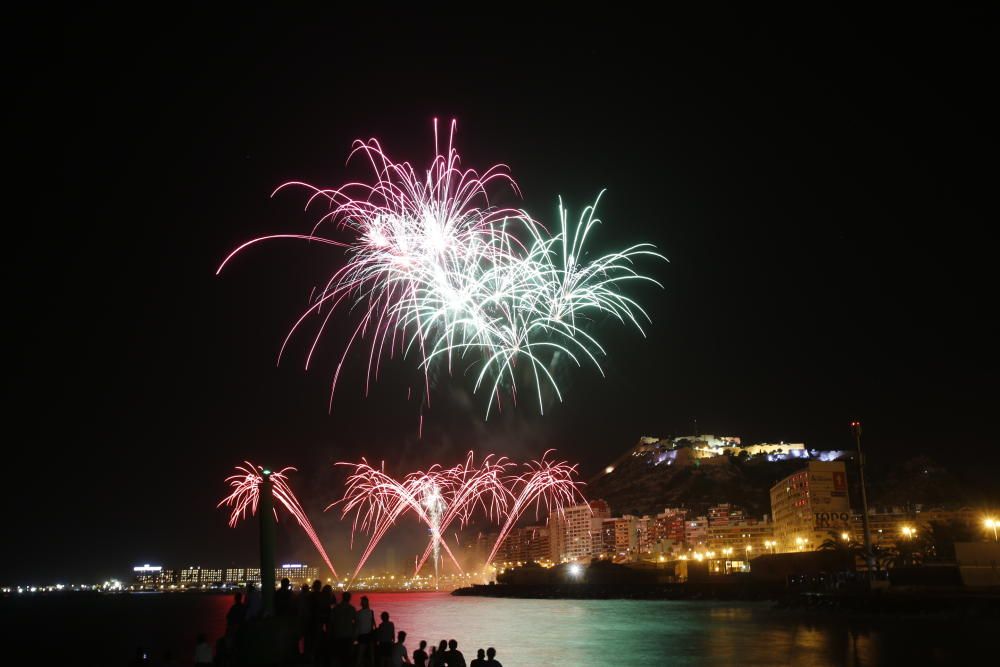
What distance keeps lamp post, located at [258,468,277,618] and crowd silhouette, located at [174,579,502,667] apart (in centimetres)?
25

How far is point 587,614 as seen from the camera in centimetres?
5738

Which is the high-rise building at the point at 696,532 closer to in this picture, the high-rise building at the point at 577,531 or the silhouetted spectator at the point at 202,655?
the high-rise building at the point at 577,531

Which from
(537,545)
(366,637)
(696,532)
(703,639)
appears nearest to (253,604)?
(366,637)

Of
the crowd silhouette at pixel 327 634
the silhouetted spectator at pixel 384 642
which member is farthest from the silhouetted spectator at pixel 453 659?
the silhouetted spectator at pixel 384 642

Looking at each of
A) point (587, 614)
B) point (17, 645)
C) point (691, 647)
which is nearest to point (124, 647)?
point (17, 645)

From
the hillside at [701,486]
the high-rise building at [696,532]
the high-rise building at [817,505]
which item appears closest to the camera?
the high-rise building at [817,505]

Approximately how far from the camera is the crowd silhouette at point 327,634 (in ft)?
42.0

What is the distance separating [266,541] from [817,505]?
325ft

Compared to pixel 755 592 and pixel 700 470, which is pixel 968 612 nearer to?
pixel 755 592

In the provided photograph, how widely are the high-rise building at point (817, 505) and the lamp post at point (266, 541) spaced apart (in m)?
92.5

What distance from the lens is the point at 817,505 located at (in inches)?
3915

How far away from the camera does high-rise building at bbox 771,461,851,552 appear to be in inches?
3838

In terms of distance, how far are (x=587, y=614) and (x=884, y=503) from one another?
280 ft

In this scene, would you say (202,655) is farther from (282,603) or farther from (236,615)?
(282,603)
